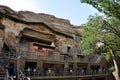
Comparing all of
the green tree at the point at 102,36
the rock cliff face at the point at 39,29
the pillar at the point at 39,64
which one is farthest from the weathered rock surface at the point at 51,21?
the green tree at the point at 102,36

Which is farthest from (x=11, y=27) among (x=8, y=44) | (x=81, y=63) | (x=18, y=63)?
(x=81, y=63)

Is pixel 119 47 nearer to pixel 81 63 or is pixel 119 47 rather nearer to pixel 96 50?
pixel 96 50

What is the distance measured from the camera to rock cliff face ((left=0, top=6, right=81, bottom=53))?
39.5m

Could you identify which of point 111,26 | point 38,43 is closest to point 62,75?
point 38,43

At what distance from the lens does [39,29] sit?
45875 millimetres

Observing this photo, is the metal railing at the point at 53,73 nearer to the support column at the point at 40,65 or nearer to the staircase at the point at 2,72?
the support column at the point at 40,65

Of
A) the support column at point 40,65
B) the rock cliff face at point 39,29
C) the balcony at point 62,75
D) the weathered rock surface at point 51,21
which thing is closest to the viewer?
the balcony at point 62,75

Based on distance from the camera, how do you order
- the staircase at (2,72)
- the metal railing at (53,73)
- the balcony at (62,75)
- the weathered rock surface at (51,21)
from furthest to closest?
1. the weathered rock surface at (51,21)
2. the balcony at (62,75)
3. the metal railing at (53,73)
4. the staircase at (2,72)

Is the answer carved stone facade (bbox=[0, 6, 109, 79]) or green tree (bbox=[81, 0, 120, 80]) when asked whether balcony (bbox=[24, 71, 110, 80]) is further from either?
green tree (bbox=[81, 0, 120, 80])

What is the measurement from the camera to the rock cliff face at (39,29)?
129 feet

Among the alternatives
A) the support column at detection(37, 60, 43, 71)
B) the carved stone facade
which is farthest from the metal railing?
the support column at detection(37, 60, 43, 71)

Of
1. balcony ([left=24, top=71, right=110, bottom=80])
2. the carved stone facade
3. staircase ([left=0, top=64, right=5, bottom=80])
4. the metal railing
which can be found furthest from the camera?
the carved stone facade

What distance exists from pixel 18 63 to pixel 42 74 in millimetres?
3398

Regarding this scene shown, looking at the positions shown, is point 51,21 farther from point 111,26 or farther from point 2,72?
point 111,26
